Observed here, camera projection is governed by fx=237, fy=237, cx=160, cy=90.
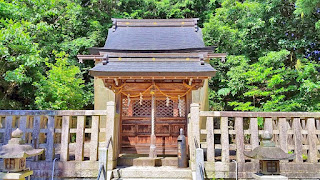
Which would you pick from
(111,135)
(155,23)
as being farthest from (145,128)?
(155,23)

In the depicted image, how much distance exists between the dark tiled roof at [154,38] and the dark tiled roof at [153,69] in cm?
137

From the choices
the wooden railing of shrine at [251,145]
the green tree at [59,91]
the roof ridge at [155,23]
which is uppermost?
the roof ridge at [155,23]

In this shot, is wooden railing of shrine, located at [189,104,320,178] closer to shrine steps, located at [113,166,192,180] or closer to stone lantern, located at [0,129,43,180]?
shrine steps, located at [113,166,192,180]

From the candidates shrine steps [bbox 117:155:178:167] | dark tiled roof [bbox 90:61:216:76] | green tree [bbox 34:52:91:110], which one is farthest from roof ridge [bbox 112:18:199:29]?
shrine steps [bbox 117:155:178:167]

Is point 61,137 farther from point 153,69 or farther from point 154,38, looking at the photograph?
point 154,38

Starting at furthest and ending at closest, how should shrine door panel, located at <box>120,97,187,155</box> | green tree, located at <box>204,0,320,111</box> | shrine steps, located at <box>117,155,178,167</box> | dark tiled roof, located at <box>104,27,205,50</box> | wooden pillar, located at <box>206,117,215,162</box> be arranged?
green tree, located at <box>204,0,320,111</box> < dark tiled roof, located at <box>104,27,205,50</box> < shrine door panel, located at <box>120,97,187,155</box> < shrine steps, located at <box>117,155,178,167</box> < wooden pillar, located at <box>206,117,215,162</box>

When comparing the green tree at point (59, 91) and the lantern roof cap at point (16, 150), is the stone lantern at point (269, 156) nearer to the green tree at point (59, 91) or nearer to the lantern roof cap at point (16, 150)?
the lantern roof cap at point (16, 150)

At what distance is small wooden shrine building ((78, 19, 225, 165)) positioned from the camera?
7062 millimetres

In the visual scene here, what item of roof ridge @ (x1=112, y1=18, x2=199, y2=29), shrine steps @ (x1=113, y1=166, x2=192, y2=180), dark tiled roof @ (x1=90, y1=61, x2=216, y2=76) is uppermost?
roof ridge @ (x1=112, y1=18, x2=199, y2=29)

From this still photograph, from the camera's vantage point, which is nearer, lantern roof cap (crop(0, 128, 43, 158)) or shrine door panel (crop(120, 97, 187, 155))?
lantern roof cap (crop(0, 128, 43, 158))

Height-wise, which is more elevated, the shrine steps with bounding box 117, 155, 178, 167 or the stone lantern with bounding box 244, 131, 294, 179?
the stone lantern with bounding box 244, 131, 294, 179

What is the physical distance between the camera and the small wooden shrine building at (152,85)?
23.2ft

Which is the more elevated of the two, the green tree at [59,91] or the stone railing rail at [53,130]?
the green tree at [59,91]

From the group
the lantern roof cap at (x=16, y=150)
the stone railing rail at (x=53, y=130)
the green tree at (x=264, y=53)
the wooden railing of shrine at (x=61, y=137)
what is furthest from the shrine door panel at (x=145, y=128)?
the green tree at (x=264, y=53)
